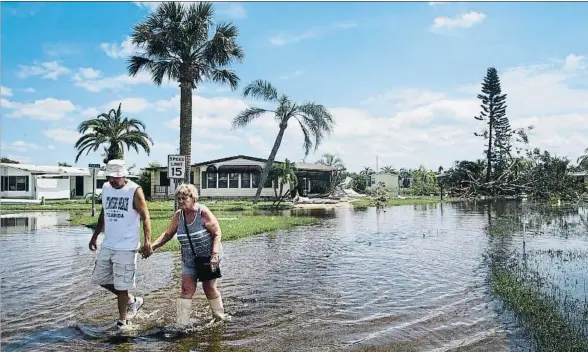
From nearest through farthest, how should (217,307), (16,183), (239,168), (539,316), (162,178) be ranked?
(217,307) < (539,316) < (16,183) < (239,168) < (162,178)

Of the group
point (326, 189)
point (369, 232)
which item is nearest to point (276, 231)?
point (369, 232)

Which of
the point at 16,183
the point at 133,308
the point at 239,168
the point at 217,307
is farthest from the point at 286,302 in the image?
the point at 16,183

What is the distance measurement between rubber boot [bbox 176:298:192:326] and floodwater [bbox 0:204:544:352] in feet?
0.78

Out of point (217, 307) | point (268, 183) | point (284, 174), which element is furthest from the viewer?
point (268, 183)

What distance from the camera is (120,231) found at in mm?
5988

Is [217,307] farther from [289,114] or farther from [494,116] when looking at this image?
[494,116]

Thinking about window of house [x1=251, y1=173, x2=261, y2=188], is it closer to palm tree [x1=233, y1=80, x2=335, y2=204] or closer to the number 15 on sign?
palm tree [x1=233, y1=80, x2=335, y2=204]

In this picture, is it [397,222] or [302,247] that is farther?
[397,222]

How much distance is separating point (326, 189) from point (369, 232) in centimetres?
3036

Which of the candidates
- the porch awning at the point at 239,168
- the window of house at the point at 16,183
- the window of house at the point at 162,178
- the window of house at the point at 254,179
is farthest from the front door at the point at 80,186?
the window of house at the point at 254,179

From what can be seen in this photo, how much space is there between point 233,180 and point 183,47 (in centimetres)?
2243

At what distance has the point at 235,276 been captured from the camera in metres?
9.69

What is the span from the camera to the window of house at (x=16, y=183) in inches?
1634

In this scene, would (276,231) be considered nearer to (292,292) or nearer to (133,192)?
(292,292)
